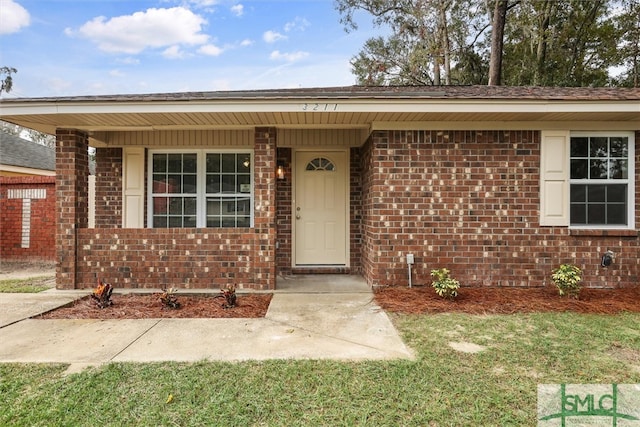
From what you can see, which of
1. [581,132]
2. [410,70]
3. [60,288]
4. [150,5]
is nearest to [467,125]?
[581,132]

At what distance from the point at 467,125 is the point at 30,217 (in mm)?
9310

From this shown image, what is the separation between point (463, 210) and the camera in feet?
16.4

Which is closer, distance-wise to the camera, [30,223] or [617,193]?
[617,193]

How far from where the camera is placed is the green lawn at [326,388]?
1.96 m

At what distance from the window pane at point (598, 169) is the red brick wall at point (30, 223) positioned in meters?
10.4

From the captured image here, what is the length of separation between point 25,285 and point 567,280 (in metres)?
8.02

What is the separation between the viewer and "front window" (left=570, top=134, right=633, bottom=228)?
4.95m

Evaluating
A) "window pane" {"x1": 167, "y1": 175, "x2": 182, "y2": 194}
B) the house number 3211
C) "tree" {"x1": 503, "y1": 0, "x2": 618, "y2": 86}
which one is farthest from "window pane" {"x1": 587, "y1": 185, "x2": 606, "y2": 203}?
"tree" {"x1": 503, "y1": 0, "x2": 618, "y2": 86}

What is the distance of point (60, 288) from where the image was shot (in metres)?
5.02

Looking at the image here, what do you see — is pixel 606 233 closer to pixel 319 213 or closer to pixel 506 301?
pixel 506 301

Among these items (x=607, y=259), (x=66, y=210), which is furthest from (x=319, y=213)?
(x=607, y=259)

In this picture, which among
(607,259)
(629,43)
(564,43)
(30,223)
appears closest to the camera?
(607,259)

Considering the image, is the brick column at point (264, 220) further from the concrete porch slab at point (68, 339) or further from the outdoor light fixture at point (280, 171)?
the concrete porch slab at point (68, 339)

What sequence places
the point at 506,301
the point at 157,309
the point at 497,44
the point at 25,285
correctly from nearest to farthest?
the point at 157,309 < the point at 506,301 < the point at 25,285 < the point at 497,44
